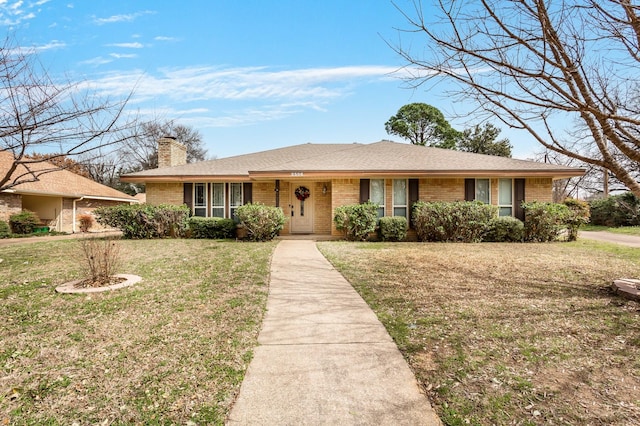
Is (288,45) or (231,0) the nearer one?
(231,0)

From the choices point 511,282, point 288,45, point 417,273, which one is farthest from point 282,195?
point 511,282

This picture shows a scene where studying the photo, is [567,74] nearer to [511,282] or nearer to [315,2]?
[511,282]

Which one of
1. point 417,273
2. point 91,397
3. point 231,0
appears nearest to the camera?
point 91,397

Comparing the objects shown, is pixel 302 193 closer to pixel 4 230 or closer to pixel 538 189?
pixel 538 189

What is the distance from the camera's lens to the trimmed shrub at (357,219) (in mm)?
11648

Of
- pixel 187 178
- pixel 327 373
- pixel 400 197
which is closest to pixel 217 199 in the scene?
pixel 187 178

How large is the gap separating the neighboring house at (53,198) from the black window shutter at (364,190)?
16.0 meters

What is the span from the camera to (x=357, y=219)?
38.1ft

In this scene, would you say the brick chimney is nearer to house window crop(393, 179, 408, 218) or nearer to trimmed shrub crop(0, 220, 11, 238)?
trimmed shrub crop(0, 220, 11, 238)

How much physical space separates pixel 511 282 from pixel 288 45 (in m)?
8.58

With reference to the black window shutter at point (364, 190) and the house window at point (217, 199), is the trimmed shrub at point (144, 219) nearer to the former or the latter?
the house window at point (217, 199)

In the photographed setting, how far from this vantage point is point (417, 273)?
21.9ft

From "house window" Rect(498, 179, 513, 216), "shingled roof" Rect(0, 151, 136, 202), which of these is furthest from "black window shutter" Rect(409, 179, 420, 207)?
"shingled roof" Rect(0, 151, 136, 202)

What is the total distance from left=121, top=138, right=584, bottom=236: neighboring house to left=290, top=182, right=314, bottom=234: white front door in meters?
0.04
